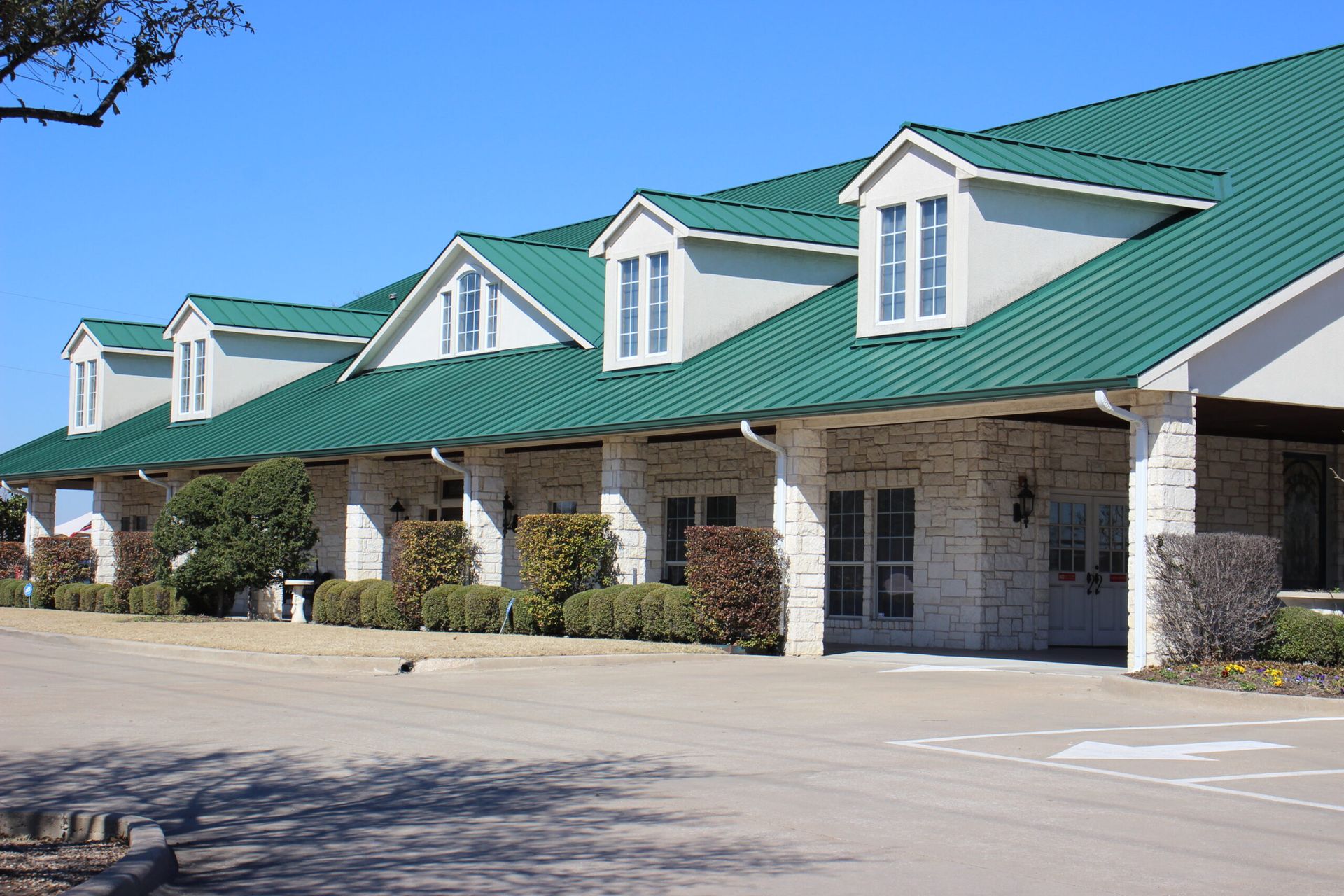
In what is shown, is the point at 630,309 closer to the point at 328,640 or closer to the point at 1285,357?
the point at 328,640

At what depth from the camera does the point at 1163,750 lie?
1069 cm

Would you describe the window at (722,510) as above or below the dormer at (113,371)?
below

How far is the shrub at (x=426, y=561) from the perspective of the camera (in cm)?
2394

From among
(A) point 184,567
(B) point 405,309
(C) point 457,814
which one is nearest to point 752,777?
(C) point 457,814

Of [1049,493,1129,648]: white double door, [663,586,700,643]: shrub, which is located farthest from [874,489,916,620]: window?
[663,586,700,643]: shrub

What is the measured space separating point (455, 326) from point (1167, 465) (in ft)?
54.7

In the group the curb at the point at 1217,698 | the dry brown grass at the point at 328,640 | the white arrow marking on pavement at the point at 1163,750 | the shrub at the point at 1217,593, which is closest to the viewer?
the white arrow marking on pavement at the point at 1163,750

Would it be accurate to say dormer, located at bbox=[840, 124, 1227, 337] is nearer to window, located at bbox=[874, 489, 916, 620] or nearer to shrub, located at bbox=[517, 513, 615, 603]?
window, located at bbox=[874, 489, 916, 620]

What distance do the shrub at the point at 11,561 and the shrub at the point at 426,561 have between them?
16563 millimetres

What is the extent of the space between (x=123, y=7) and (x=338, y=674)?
10260mm

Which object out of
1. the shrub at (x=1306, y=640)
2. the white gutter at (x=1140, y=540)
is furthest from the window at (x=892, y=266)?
the shrub at (x=1306, y=640)

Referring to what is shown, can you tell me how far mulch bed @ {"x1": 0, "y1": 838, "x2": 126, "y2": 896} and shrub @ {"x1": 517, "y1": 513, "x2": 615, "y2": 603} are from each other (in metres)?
14.0

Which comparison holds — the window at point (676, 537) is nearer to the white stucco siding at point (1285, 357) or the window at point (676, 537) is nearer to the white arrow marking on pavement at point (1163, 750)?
the white stucco siding at point (1285, 357)

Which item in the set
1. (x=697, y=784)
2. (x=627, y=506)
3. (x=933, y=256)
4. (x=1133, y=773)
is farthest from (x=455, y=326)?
(x=1133, y=773)
